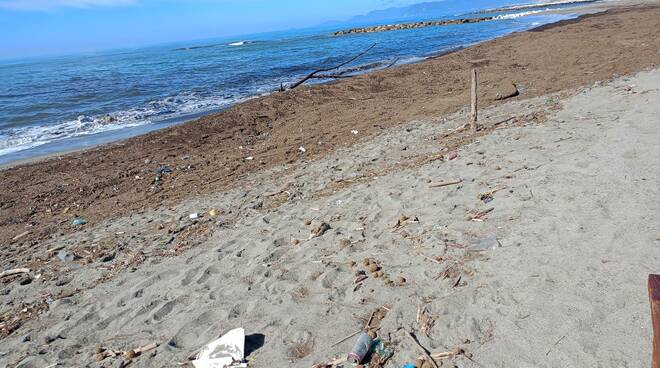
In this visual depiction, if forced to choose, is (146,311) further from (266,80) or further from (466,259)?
(266,80)

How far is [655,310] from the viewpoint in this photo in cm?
140

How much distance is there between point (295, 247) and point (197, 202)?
110 inches

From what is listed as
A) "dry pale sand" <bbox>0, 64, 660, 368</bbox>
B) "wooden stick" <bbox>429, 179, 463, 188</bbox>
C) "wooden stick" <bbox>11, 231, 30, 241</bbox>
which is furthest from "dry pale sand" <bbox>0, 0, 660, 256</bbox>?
"wooden stick" <bbox>429, 179, 463, 188</bbox>

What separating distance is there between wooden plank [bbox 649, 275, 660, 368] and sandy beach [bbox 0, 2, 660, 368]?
1.04 meters

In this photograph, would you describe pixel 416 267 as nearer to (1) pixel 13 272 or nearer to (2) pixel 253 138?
(1) pixel 13 272

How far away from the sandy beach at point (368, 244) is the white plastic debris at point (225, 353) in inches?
4.3

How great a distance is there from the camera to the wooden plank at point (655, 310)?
1389 mm

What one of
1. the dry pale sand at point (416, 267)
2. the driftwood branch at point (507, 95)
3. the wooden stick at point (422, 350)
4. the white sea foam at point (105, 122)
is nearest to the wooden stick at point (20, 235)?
the dry pale sand at point (416, 267)

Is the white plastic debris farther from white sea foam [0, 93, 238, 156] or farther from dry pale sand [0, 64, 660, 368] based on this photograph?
white sea foam [0, 93, 238, 156]

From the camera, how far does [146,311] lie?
382 cm

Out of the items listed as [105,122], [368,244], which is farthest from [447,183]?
[105,122]

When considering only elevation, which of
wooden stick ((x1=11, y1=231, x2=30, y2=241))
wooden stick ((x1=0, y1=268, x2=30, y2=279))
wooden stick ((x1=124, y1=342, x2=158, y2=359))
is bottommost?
wooden stick ((x1=0, y1=268, x2=30, y2=279))

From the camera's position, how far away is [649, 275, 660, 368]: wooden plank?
1389 millimetres

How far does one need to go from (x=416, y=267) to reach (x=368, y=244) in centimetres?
69
